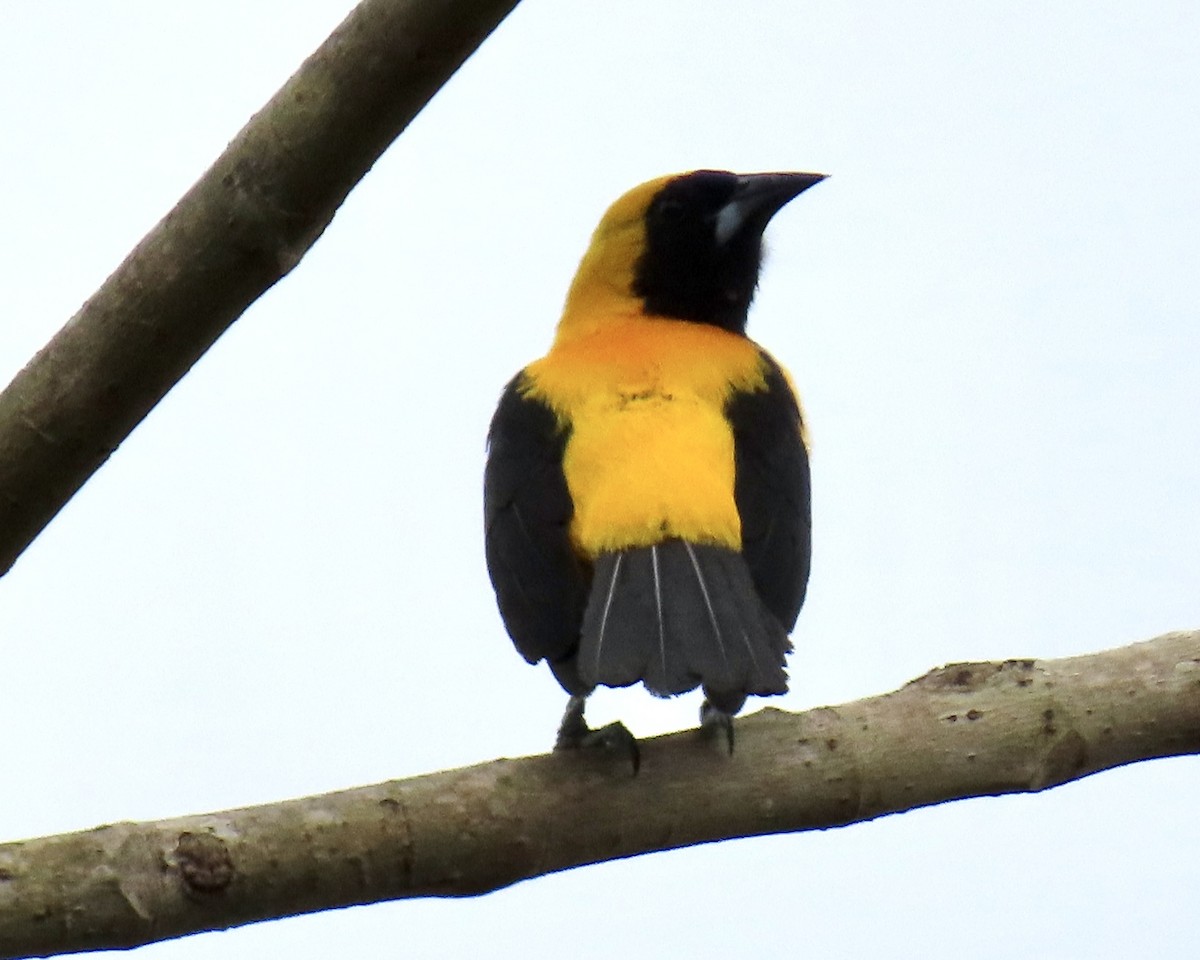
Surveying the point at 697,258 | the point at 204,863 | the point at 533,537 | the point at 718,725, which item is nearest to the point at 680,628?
the point at 718,725

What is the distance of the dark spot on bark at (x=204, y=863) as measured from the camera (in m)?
2.95

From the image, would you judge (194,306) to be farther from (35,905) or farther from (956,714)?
(956,714)

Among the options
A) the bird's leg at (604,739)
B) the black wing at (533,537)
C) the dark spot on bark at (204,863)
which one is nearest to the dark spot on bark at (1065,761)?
the bird's leg at (604,739)

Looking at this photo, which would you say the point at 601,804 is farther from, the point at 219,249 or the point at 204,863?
the point at 219,249

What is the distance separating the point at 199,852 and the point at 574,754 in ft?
2.67

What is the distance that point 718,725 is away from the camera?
3.56 metres

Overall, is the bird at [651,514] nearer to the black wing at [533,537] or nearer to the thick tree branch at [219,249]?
the black wing at [533,537]

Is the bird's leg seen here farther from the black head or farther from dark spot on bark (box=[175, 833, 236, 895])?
the black head

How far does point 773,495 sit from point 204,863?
1913 millimetres

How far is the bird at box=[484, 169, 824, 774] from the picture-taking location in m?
3.63

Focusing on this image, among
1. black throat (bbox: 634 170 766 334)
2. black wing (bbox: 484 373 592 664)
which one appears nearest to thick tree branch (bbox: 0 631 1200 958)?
black wing (bbox: 484 373 592 664)

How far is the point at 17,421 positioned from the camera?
10.2 ft

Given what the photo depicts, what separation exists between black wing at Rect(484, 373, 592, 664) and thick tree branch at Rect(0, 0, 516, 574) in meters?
1.17

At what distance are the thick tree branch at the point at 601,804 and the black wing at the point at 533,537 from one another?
0.46m
